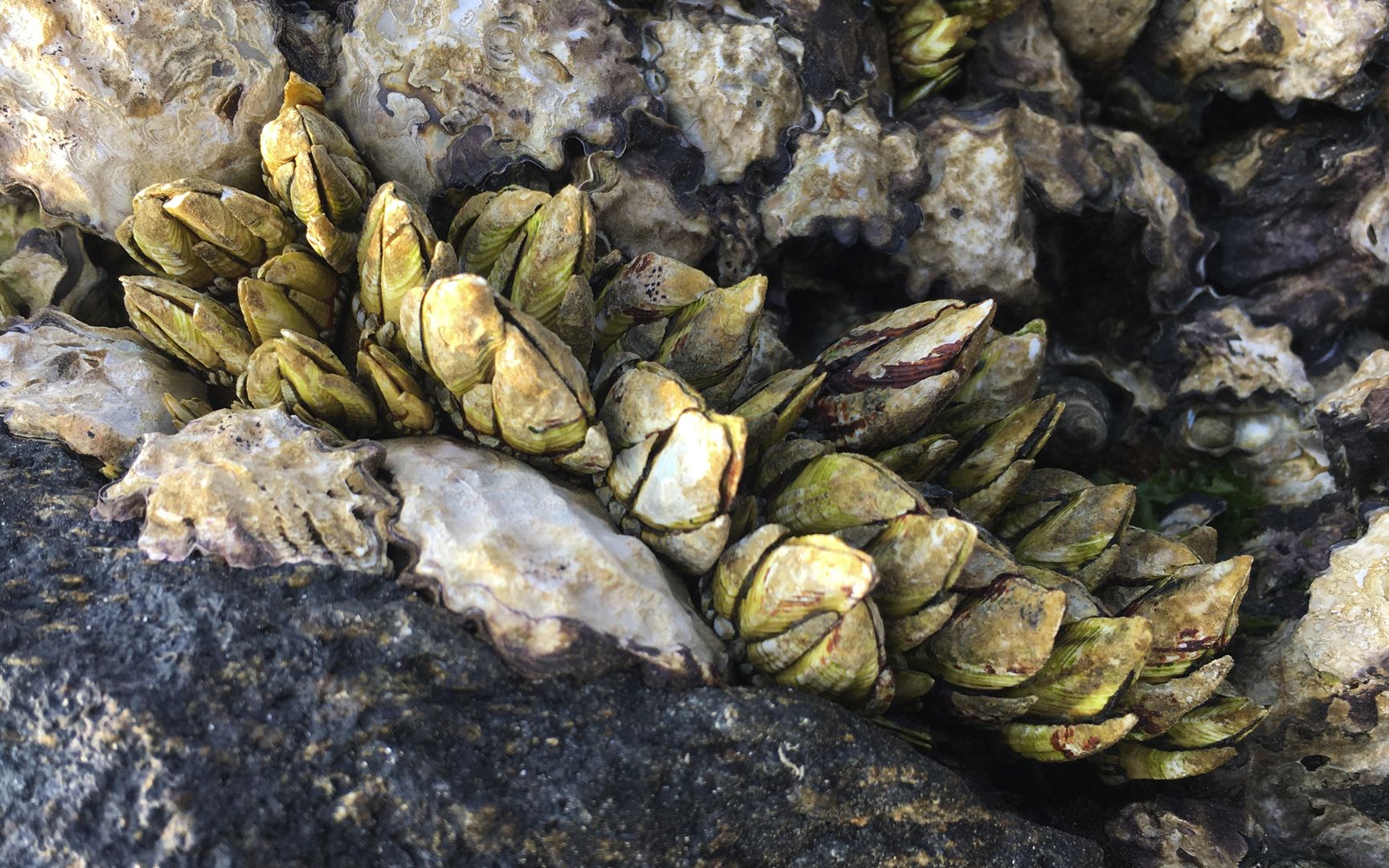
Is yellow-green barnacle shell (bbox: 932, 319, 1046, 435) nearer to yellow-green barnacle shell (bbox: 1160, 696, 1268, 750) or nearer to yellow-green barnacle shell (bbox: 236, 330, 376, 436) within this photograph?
yellow-green barnacle shell (bbox: 1160, 696, 1268, 750)

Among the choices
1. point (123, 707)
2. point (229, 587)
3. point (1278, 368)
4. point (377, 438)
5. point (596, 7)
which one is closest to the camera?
point (123, 707)

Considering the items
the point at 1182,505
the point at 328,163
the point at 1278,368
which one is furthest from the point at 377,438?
the point at 1278,368

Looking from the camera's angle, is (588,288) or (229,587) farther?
(588,288)

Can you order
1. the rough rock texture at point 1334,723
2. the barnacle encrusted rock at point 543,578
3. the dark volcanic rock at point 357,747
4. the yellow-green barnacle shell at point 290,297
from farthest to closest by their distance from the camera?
1. the rough rock texture at point 1334,723
2. the yellow-green barnacle shell at point 290,297
3. the barnacle encrusted rock at point 543,578
4. the dark volcanic rock at point 357,747

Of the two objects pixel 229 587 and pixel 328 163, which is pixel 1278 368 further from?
pixel 229 587

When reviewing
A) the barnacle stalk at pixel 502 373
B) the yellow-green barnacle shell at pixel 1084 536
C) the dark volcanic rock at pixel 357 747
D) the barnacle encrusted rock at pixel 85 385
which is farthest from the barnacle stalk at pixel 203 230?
the yellow-green barnacle shell at pixel 1084 536

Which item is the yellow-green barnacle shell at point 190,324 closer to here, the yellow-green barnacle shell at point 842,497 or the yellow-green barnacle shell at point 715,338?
the yellow-green barnacle shell at point 715,338

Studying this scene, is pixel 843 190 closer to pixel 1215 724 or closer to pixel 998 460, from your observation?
pixel 998 460

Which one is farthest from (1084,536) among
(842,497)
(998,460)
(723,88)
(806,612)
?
(723,88)
